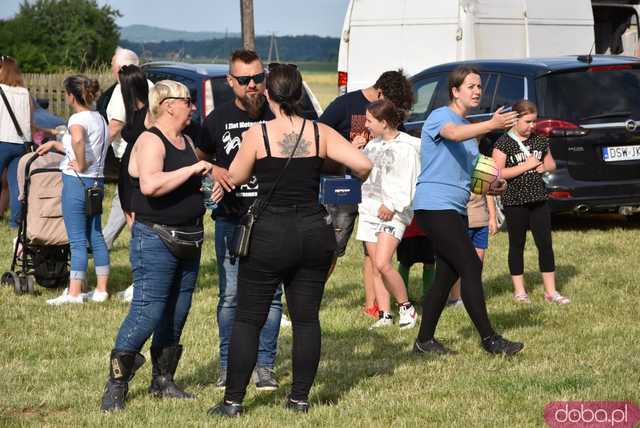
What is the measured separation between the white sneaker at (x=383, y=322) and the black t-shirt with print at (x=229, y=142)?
250 cm

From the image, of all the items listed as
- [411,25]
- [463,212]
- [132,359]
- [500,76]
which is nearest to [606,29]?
[411,25]

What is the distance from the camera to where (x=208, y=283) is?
11250 mm

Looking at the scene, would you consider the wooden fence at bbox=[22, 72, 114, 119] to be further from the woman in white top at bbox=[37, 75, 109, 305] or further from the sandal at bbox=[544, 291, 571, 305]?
→ the sandal at bbox=[544, 291, 571, 305]

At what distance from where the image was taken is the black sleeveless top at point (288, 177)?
630 centimetres

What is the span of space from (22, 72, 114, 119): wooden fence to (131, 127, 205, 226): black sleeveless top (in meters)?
17.0

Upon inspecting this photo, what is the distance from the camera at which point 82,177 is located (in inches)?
392

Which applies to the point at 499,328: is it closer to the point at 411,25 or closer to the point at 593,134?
the point at 593,134

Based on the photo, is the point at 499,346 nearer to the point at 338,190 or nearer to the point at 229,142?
the point at 338,190

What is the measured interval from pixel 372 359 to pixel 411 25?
10696 mm

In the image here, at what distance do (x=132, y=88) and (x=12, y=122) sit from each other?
4.90 m

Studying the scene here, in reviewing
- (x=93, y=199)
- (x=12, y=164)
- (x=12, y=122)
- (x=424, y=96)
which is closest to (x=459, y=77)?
(x=93, y=199)

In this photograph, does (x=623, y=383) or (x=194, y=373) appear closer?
(x=623, y=383)

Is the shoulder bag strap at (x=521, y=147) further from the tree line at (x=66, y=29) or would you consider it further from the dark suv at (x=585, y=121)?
the tree line at (x=66, y=29)

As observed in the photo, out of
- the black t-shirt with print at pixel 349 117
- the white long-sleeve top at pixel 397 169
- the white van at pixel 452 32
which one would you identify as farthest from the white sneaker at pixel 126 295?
the white van at pixel 452 32
